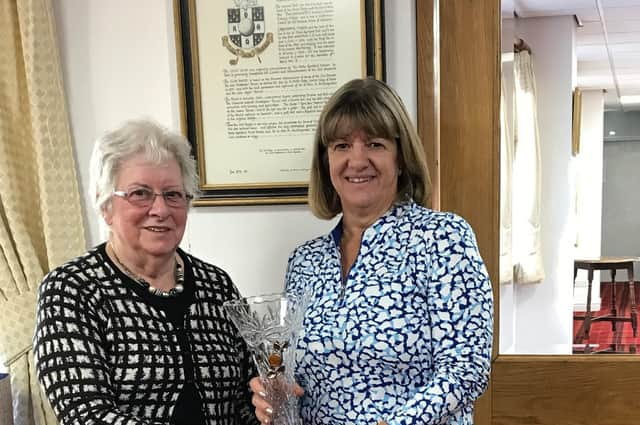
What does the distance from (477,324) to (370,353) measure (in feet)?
0.75

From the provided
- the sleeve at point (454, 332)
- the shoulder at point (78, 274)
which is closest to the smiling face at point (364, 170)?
the sleeve at point (454, 332)

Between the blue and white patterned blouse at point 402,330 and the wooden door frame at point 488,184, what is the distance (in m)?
0.50

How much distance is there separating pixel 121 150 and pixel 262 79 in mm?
640

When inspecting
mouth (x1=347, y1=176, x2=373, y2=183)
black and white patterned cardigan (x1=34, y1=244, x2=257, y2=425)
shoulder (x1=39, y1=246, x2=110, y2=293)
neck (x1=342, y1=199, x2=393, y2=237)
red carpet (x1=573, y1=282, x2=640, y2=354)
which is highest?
mouth (x1=347, y1=176, x2=373, y2=183)

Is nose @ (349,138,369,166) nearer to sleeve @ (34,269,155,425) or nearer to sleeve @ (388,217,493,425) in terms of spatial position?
sleeve @ (388,217,493,425)

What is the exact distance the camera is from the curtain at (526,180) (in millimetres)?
1787

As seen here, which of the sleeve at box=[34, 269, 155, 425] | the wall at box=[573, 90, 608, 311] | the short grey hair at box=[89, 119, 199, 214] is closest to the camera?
the sleeve at box=[34, 269, 155, 425]

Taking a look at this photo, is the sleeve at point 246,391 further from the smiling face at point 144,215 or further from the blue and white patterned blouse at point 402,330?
the smiling face at point 144,215

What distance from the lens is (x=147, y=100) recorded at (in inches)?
74.0

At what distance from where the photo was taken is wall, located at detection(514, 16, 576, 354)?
1.78 m

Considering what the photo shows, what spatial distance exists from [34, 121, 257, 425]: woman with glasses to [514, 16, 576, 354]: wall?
3.23 ft

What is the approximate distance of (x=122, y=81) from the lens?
188cm

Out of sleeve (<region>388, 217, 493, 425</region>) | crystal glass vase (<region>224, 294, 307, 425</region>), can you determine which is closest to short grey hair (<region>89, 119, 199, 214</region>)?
crystal glass vase (<region>224, 294, 307, 425</region>)

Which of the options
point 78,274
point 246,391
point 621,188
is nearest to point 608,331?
point 621,188
